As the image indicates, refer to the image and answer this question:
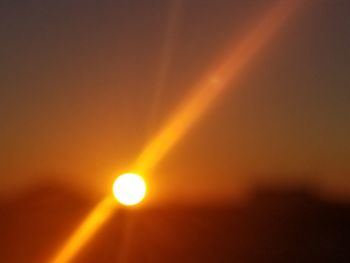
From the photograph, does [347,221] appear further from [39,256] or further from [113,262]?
[39,256]

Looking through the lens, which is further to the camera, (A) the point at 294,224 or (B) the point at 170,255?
(A) the point at 294,224

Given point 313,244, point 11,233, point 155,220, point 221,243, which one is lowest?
point 313,244

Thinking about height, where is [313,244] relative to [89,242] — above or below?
below

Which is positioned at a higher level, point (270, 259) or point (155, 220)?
point (155, 220)

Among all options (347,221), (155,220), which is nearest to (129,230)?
(155,220)

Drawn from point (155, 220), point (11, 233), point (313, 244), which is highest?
point (11, 233)

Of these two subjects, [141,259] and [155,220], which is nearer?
[141,259]

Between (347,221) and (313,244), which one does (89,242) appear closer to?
(313,244)

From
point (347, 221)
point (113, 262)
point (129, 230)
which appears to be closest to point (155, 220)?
point (129, 230)
